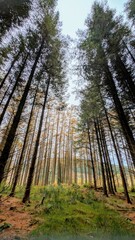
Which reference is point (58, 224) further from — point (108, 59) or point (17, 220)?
point (108, 59)

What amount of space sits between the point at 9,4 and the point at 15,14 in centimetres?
54

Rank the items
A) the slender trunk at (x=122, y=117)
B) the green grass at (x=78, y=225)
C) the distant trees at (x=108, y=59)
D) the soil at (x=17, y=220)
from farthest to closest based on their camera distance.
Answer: the distant trees at (x=108, y=59), the slender trunk at (x=122, y=117), the green grass at (x=78, y=225), the soil at (x=17, y=220)

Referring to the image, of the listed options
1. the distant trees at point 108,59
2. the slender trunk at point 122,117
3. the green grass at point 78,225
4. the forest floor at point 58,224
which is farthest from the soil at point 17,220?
the distant trees at point 108,59

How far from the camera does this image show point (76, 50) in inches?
348

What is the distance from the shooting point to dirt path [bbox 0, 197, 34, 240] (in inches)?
162

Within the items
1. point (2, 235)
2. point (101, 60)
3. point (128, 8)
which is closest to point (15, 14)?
point (101, 60)

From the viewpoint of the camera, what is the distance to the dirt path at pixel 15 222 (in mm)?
4109

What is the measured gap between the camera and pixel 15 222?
5.11m

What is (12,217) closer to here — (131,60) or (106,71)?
(106,71)

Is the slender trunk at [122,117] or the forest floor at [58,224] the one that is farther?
the slender trunk at [122,117]

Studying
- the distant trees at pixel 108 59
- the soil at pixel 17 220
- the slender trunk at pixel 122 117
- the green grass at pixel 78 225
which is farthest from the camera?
the distant trees at pixel 108 59

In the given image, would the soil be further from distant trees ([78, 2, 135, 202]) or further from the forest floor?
distant trees ([78, 2, 135, 202])

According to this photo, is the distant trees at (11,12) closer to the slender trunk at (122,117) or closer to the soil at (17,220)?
the slender trunk at (122,117)

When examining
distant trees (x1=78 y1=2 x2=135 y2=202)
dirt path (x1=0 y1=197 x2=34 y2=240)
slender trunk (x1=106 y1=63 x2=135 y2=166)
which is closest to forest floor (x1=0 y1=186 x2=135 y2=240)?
dirt path (x1=0 y1=197 x2=34 y2=240)
